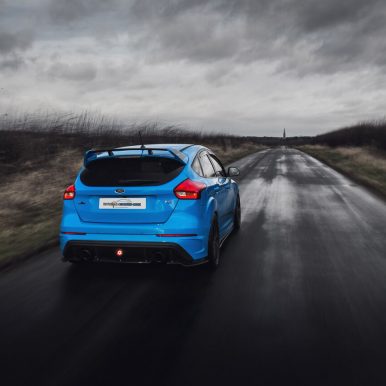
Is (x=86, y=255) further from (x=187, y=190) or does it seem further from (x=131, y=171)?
(x=187, y=190)

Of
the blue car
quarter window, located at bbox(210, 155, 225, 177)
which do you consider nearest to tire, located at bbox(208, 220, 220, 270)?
the blue car

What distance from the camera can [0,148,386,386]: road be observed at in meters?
2.80

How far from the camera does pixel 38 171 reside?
16.1 m

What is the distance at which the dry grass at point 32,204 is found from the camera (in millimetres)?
6688

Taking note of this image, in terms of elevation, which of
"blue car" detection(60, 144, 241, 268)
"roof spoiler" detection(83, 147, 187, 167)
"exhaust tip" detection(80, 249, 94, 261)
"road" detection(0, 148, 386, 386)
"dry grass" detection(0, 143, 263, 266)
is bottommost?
"dry grass" detection(0, 143, 263, 266)

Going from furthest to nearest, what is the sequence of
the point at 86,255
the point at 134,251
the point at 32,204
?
the point at 32,204
the point at 86,255
the point at 134,251

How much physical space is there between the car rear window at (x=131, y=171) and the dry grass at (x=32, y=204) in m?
2.07

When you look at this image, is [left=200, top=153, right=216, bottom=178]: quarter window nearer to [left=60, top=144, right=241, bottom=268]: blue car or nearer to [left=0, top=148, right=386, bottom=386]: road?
Result: [left=60, top=144, right=241, bottom=268]: blue car

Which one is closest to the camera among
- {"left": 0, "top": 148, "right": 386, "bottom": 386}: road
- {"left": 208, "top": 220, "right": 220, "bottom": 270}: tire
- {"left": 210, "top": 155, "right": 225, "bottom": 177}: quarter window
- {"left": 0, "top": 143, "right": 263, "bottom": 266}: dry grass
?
{"left": 0, "top": 148, "right": 386, "bottom": 386}: road

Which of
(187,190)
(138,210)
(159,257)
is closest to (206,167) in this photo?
(187,190)

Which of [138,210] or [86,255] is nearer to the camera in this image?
[138,210]

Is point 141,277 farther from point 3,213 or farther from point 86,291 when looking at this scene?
point 3,213

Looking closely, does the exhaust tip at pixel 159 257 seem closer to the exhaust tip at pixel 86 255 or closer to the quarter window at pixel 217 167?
the exhaust tip at pixel 86 255

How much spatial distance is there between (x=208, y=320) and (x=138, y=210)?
1.50m
